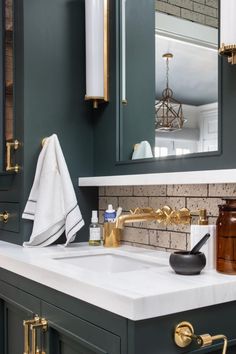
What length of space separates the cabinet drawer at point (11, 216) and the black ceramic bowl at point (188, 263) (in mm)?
919

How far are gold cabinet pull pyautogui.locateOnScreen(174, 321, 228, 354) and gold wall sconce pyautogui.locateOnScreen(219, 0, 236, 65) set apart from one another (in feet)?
2.65

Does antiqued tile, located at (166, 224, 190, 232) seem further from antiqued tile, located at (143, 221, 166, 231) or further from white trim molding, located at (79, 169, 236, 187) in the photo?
white trim molding, located at (79, 169, 236, 187)

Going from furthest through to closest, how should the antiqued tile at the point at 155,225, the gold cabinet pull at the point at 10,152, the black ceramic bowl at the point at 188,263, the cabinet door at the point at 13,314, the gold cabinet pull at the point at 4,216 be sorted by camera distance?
1. the gold cabinet pull at the point at 4,216
2. the gold cabinet pull at the point at 10,152
3. the antiqued tile at the point at 155,225
4. the cabinet door at the point at 13,314
5. the black ceramic bowl at the point at 188,263

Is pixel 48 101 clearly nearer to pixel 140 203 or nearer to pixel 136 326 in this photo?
pixel 140 203

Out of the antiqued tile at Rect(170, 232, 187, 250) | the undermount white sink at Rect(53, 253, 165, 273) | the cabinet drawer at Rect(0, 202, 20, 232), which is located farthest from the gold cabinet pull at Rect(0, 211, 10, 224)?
the antiqued tile at Rect(170, 232, 187, 250)

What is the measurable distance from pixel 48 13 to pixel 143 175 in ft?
2.88

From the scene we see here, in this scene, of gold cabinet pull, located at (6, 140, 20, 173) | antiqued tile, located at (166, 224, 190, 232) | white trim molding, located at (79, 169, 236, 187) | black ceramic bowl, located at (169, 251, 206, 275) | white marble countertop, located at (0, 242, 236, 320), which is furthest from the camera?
gold cabinet pull, located at (6, 140, 20, 173)

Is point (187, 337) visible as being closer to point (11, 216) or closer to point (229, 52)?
point (229, 52)

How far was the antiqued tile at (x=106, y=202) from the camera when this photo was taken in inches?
77.5

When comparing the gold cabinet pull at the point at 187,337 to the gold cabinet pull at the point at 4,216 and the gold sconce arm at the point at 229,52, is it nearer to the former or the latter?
the gold sconce arm at the point at 229,52

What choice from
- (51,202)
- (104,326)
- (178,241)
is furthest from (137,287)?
(51,202)

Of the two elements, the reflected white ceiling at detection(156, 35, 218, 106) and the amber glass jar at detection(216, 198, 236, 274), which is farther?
the reflected white ceiling at detection(156, 35, 218, 106)

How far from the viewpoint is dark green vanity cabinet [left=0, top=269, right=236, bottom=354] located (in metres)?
1.01

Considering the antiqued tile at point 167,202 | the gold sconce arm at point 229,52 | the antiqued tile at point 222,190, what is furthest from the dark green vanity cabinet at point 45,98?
the gold sconce arm at point 229,52
